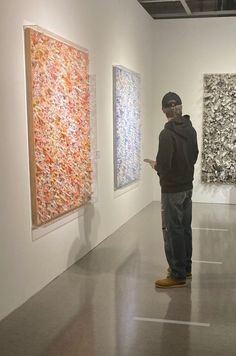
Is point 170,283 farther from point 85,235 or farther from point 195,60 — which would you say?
point 195,60

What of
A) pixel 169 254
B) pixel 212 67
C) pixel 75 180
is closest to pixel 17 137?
pixel 75 180

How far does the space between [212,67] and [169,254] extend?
4.55 m

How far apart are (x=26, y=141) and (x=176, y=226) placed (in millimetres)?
1349

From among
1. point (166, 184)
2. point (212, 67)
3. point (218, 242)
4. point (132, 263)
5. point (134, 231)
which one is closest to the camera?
point (166, 184)

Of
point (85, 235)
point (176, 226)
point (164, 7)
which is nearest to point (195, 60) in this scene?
point (164, 7)

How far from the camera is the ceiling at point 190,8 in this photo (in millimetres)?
7082

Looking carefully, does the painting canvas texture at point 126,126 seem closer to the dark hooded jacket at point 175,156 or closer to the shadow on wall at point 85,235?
the shadow on wall at point 85,235

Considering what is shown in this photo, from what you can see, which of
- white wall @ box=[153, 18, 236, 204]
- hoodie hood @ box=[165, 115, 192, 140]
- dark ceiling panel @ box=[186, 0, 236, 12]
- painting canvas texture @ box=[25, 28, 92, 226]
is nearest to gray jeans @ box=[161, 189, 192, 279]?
hoodie hood @ box=[165, 115, 192, 140]

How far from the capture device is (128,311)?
3229 mm

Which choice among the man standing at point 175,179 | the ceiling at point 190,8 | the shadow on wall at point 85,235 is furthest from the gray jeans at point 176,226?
the ceiling at point 190,8

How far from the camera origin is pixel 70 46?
3961 mm

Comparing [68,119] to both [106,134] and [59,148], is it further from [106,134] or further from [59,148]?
[106,134]

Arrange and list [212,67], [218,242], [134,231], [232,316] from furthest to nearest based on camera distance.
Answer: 1. [212,67]
2. [134,231]
3. [218,242]
4. [232,316]

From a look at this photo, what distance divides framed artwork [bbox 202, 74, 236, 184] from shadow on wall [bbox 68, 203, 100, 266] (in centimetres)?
318
